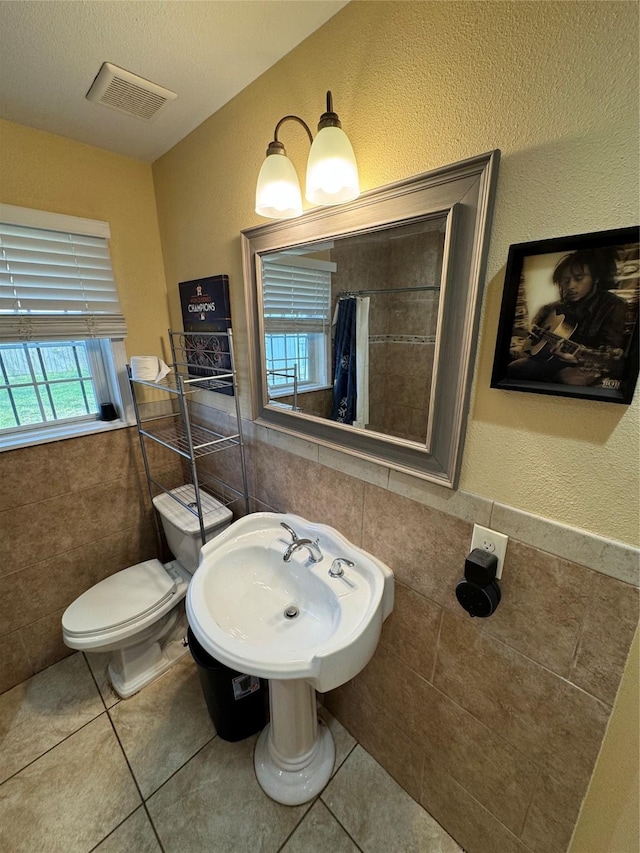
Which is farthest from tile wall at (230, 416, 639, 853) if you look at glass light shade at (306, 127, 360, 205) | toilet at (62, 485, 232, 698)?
glass light shade at (306, 127, 360, 205)

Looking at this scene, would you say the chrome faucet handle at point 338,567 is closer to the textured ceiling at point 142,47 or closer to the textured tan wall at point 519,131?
the textured tan wall at point 519,131

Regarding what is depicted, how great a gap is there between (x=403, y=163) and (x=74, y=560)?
2.08m

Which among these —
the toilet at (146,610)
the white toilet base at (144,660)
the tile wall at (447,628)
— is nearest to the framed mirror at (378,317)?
the tile wall at (447,628)

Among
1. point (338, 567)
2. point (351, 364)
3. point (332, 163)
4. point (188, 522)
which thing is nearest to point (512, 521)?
point (338, 567)

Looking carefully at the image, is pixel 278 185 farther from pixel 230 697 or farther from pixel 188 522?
pixel 230 697

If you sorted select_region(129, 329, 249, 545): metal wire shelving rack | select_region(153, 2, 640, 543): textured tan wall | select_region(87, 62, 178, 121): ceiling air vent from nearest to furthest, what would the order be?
select_region(153, 2, 640, 543): textured tan wall
select_region(87, 62, 178, 121): ceiling air vent
select_region(129, 329, 249, 545): metal wire shelving rack

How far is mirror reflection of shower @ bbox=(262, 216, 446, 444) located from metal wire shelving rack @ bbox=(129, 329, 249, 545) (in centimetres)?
30

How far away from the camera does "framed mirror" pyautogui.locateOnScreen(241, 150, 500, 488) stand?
0.73 meters

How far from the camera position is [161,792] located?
3.91ft

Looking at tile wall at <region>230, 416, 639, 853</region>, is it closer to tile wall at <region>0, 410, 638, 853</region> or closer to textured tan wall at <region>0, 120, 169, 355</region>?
tile wall at <region>0, 410, 638, 853</region>

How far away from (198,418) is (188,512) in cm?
49

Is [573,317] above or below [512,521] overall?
above

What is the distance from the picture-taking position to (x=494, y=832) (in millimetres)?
958

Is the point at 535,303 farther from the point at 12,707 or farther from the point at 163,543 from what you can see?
the point at 12,707
